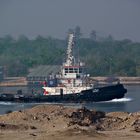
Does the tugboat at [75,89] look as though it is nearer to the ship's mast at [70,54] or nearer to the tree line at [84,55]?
the ship's mast at [70,54]

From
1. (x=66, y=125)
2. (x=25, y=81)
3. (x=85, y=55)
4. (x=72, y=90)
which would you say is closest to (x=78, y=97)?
(x=72, y=90)

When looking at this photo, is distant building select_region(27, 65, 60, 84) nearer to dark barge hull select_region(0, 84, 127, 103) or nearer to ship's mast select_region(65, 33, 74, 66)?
ship's mast select_region(65, 33, 74, 66)

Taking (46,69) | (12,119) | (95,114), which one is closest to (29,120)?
(12,119)

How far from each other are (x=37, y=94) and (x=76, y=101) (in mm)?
4867

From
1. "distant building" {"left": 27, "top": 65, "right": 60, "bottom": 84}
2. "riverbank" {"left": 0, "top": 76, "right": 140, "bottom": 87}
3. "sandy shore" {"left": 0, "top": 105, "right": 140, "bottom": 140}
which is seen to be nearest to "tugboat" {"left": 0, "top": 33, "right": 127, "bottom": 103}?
"sandy shore" {"left": 0, "top": 105, "right": 140, "bottom": 140}

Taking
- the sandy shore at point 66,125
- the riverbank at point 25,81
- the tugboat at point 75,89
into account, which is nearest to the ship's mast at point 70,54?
the tugboat at point 75,89

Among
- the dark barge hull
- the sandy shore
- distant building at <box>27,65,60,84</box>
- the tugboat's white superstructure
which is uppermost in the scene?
distant building at <box>27,65,60,84</box>

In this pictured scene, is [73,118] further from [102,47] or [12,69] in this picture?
[102,47]

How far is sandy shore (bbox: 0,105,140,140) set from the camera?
26.4 metres

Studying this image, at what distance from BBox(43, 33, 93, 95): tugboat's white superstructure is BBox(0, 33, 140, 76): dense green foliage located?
47286 millimetres

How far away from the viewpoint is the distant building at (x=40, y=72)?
377 ft

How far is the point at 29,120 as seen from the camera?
31906 mm

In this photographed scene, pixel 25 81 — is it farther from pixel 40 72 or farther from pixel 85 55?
pixel 85 55

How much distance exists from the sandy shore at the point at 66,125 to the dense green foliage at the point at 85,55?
87671 millimetres
